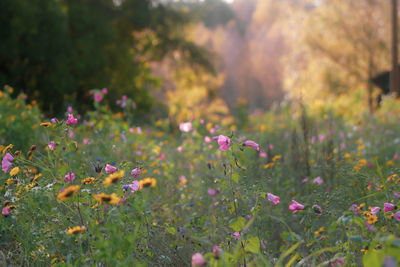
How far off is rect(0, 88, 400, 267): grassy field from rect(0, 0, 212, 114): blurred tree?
2729mm

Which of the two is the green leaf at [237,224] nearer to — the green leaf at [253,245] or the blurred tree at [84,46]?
the green leaf at [253,245]

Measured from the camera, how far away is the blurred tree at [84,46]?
7742 millimetres

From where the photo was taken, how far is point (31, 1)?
7711 mm

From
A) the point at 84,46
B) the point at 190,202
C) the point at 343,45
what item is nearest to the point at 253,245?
the point at 190,202

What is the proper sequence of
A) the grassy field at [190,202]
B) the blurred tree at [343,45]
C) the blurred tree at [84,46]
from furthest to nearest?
the blurred tree at [343,45], the blurred tree at [84,46], the grassy field at [190,202]

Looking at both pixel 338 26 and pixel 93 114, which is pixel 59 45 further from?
pixel 338 26

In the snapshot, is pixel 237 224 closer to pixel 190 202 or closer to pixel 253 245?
pixel 253 245

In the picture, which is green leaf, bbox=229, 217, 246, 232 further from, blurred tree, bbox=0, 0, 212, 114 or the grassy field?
blurred tree, bbox=0, 0, 212, 114

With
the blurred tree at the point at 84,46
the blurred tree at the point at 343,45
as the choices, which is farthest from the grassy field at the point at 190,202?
the blurred tree at the point at 343,45

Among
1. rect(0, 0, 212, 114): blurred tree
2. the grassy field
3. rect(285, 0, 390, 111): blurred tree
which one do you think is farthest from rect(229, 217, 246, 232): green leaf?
rect(285, 0, 390, 111): blurred tree

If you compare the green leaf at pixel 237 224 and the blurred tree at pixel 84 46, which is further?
the blurred tree at pixel 84 46

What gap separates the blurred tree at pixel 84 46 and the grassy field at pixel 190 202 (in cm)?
273

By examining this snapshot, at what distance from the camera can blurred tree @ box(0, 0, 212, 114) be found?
7742 millimetres

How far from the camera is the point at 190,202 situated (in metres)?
2.97
